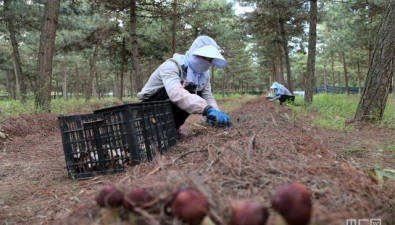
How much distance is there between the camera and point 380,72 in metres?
5.57

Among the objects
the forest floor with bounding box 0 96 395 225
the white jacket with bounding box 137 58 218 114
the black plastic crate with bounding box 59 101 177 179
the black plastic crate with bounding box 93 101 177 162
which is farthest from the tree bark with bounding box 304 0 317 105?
the black plastic crate with bounding box 59 101 177 179

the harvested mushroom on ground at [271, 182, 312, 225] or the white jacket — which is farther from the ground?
the white jacket

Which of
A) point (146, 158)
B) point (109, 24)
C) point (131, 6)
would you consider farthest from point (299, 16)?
point (146, 158)

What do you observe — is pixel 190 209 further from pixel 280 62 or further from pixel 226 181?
pixel 280 62

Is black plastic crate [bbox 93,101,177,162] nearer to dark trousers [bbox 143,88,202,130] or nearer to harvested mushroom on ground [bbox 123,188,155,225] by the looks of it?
dark trousers [bbox 143,88,202,130]

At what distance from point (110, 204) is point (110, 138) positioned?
1732 millimetres

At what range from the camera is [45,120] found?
6719mm

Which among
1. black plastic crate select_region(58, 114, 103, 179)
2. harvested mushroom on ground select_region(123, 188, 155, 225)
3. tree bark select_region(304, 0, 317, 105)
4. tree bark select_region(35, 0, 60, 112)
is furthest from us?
tree bark select_region(304, 0, 317, 105)

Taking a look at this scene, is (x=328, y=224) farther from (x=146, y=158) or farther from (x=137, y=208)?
(x=146, y=158)

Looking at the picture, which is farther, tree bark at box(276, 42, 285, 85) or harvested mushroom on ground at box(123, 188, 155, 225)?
tree bark at box(276, 42, 285, 85)

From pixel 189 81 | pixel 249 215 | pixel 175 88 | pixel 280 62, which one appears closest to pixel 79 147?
pixel 175 88

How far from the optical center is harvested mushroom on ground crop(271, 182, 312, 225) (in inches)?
31.2

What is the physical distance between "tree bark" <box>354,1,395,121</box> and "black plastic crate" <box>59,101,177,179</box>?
16.2ft

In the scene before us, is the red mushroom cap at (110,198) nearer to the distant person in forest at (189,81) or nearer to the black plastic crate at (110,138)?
the black plastic crate at (110,138)
